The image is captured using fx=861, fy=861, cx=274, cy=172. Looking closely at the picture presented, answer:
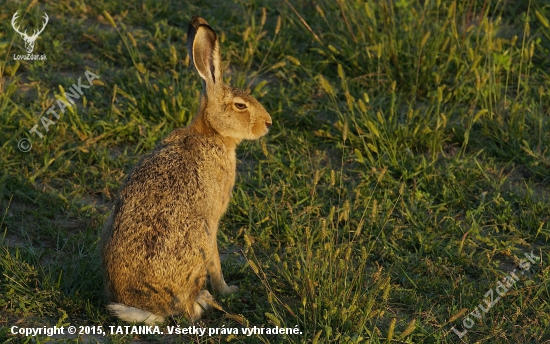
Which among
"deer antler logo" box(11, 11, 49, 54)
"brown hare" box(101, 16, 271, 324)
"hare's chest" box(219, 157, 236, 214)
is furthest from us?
"deer antler logo" box(11, 11, 49, 54)

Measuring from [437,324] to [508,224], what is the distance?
1507 millimetres

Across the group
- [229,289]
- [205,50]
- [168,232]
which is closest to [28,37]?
[205,50]

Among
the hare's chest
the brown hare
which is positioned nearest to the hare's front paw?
the brown hare

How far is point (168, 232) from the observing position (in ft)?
16.4

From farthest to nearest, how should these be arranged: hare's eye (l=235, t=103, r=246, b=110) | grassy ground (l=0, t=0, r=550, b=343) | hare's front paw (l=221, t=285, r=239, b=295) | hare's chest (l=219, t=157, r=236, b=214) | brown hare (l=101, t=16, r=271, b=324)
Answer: hare's eye (l=235, t=103, r=246, b=110) → hare's chest (l=219, t=157, r=236, b=214) → hare's front paw (l=221, t=285, r=239, b=295) → grassy ground (l=0, t=0, r=550, b=343) → brown hare (l=101, t=16, r=271, b=324)

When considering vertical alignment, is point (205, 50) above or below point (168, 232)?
above

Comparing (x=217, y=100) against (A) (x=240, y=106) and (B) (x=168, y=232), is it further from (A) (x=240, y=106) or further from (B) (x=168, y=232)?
(B) (x=168, y=232)

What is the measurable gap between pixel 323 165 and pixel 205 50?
Answer: 185 cm

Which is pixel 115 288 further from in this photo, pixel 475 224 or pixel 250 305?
pixel 475 224

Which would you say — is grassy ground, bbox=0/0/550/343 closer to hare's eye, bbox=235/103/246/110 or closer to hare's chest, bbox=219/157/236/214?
hare's chest, bbox=219/157/236/214

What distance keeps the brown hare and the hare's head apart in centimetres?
6

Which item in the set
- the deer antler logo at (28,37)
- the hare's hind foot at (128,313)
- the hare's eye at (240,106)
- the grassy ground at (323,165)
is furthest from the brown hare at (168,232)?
the deer antler logo at (28,37)

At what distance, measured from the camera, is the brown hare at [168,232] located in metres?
4.98

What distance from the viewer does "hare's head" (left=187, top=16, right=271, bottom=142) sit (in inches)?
230
